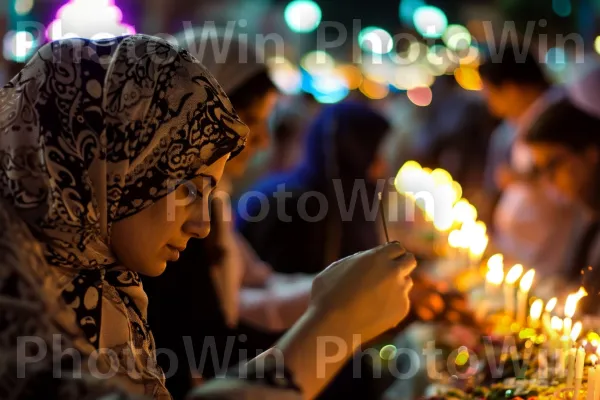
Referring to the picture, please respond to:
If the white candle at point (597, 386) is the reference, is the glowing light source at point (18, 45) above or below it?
above

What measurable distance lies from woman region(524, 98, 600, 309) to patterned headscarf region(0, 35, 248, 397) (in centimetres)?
275

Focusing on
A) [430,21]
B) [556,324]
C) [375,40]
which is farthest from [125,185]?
[375,40]

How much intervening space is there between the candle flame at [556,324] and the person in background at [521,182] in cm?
215

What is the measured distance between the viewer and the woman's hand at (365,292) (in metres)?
1.54

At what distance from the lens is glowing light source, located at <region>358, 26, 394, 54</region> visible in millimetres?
13648

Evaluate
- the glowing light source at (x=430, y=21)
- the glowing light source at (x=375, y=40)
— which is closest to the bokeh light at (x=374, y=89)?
the glowing light source at (x=375, y=40)

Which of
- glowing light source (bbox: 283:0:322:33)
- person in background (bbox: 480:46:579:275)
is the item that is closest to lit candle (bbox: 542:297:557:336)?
person in background (bbox: 480:46:579:275)

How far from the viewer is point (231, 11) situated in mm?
12469

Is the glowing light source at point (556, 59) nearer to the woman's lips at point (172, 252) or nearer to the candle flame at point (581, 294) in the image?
the candle flame at point (581, 294)

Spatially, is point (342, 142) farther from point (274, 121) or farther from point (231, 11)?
point (231, 11)

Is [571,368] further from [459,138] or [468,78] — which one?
[468,78]

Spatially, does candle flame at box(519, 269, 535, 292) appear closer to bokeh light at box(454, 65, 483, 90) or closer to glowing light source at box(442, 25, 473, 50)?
bokeh light at box(454, 65, 483, 90)

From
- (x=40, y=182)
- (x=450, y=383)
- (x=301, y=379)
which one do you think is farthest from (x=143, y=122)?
(x=450, y=383)

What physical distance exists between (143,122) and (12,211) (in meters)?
0.31
